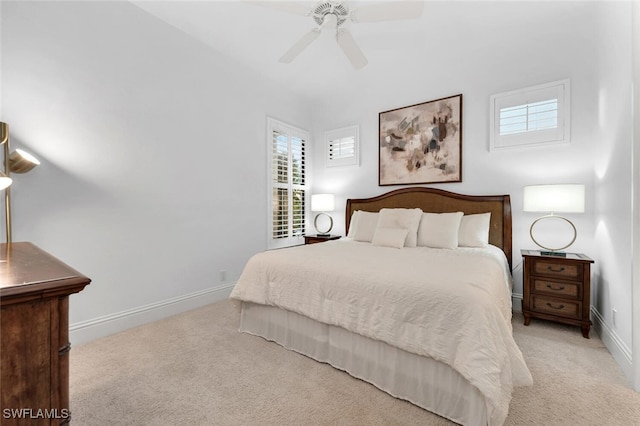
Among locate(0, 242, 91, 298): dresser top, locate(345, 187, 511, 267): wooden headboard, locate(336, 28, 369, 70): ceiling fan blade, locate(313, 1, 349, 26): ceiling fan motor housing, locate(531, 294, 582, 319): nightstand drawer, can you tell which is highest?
locate(313, 1, 349, 26): ceiling fan motor housing

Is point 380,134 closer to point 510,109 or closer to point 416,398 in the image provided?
point 510,109

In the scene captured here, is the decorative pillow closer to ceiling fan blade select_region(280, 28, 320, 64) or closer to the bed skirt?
the bed skirt

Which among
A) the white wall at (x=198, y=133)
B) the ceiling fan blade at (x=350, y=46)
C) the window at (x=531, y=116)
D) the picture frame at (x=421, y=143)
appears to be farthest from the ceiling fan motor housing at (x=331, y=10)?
the window at (x=531, y=116)

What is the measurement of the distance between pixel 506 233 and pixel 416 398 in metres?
2.32

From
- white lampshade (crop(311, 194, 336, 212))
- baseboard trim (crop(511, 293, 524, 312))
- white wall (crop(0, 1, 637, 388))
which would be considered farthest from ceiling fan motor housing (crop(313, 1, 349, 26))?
baseboard trim (crop(511, 293, 524, 312))

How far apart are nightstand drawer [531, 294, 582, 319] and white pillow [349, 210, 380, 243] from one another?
1708 mm

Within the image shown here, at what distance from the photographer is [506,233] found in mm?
3158

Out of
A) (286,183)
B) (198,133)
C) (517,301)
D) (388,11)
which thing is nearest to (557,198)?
(517,301)

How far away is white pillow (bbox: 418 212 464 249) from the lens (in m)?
3.01

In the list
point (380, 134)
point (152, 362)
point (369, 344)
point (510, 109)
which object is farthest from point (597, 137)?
point (152, 362)

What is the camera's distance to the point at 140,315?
2.76 meters

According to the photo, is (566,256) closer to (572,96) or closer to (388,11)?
(572,96)

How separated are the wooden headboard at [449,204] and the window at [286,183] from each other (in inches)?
35.1

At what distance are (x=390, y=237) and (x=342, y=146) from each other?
2.11 meters
